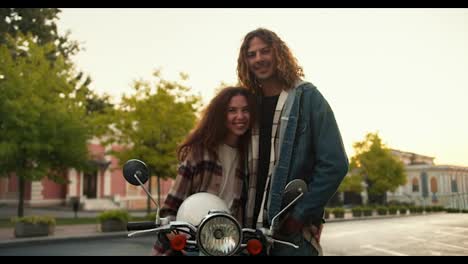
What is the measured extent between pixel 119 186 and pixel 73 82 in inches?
569

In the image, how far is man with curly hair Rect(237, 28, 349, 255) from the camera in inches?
71.7

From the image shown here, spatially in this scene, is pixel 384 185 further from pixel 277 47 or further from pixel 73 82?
pixel 277 47

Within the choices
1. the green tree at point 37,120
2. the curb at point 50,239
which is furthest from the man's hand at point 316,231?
the green tree at point 37,120

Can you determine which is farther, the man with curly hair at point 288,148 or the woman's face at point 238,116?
the woman's face at point 238,116

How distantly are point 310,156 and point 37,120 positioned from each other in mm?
15464

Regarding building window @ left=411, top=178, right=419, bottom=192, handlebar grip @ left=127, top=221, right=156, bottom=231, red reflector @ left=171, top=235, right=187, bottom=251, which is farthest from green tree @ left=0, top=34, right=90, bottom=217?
building window @ left=411, top=178, right=419, bottom=192

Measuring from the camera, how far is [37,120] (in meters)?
15.5

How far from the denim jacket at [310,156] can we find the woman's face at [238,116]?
0.61 ft

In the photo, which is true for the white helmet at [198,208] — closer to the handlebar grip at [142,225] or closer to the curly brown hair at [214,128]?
the handlebar grip at [142,225]

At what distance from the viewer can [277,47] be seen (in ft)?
6.97

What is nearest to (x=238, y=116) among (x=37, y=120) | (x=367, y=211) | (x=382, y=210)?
(x=37, y=120)

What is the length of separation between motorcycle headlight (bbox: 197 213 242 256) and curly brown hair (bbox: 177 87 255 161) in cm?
62

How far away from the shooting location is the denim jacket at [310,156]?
5.92 feet
